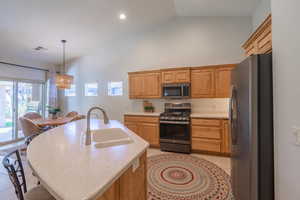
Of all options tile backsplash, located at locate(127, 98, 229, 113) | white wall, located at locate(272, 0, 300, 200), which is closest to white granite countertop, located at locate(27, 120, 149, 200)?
white wall, located at locate(272, 0, 300, 200)

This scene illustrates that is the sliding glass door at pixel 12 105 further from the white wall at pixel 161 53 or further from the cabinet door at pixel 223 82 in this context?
the cabinet door at pixel 223 82

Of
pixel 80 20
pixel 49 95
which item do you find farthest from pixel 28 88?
pixel 80 20

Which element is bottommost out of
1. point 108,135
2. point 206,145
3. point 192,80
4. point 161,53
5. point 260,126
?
point 206,145

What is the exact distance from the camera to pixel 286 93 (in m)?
1.15

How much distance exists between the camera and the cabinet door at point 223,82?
3.58 m

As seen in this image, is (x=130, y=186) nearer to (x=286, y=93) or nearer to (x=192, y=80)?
(x=286, y=93)

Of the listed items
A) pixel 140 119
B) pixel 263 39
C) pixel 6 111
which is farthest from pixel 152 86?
pixel 6 111

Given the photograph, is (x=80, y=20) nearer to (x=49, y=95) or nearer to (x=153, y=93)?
(x=153, y=93)

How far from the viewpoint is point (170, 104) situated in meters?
4.30

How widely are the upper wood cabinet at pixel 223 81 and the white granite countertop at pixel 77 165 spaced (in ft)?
9.44

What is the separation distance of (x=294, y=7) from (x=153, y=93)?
337cm

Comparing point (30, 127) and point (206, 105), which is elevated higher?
point (206, 105)

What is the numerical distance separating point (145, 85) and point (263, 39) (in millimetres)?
2927

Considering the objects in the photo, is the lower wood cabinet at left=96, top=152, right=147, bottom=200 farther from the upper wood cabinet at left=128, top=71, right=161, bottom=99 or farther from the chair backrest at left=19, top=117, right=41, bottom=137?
the chair backrest at left=19, top=117, right=41, bottom=137
